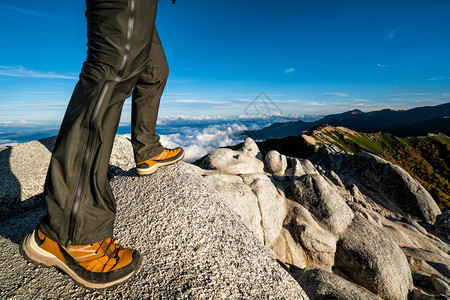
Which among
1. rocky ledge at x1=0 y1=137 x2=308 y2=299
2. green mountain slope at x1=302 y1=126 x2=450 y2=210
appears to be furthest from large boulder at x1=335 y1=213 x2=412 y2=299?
green mountain slope at x1=302 y1=126 x2=450 y2=210

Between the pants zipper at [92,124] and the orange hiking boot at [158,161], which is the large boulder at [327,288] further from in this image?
the pants zipper at [92,124]

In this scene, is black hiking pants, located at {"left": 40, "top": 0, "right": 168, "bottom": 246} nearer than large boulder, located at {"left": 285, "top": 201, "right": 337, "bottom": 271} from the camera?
Yes

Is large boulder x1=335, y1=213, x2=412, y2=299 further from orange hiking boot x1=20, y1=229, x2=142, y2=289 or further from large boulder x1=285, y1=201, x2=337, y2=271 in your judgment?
orange hiking boot x1=20, y1=229, x2=142, y2=289

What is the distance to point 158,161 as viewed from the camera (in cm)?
576

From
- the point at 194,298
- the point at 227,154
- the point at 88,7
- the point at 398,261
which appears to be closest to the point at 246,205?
the point at 227,154

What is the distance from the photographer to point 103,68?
A: 2.66 meters

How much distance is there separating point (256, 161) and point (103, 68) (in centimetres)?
1384

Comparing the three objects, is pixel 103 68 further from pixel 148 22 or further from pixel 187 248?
pixel 187 248

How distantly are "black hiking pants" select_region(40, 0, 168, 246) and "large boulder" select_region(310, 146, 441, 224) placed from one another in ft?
111

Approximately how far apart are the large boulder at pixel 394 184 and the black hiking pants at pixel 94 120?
3389 centimetres

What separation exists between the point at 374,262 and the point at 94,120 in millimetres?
13136

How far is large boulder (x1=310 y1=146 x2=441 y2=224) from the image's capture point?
84.9 feet

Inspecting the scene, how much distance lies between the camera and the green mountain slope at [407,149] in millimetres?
106188

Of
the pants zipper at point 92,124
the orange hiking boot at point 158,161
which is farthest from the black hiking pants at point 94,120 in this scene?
the orange hiking boot at point 158,161
